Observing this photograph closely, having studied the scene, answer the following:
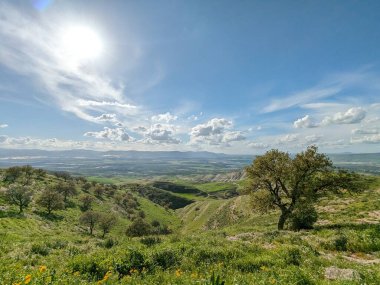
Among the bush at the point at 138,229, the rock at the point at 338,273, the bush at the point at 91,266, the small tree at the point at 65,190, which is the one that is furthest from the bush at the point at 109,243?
the small tree at the point at 65,190

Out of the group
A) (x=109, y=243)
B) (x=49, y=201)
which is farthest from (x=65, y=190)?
(x=109, y=243)

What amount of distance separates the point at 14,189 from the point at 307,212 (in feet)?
210

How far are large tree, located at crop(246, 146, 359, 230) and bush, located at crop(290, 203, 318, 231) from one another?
0.78 m

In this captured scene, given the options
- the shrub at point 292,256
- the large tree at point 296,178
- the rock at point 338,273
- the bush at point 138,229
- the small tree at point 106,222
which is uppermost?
the large tree at point 296,178

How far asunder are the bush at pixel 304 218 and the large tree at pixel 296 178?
780 millimetres

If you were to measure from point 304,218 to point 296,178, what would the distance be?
488 cm

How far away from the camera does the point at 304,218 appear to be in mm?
28125

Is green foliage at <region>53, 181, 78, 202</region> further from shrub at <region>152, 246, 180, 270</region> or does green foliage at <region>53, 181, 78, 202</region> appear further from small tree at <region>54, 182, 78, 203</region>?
shrub at <region>152, 246, 180, 270</region>

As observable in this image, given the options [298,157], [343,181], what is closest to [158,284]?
[298,157]

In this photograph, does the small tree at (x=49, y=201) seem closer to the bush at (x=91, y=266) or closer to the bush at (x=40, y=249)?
the bush at (x=40, y=249)

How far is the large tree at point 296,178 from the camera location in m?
30.0

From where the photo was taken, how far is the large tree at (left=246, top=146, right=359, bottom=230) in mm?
29969

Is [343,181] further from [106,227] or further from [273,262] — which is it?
[106,227]

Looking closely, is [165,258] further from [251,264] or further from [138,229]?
[138,229]
